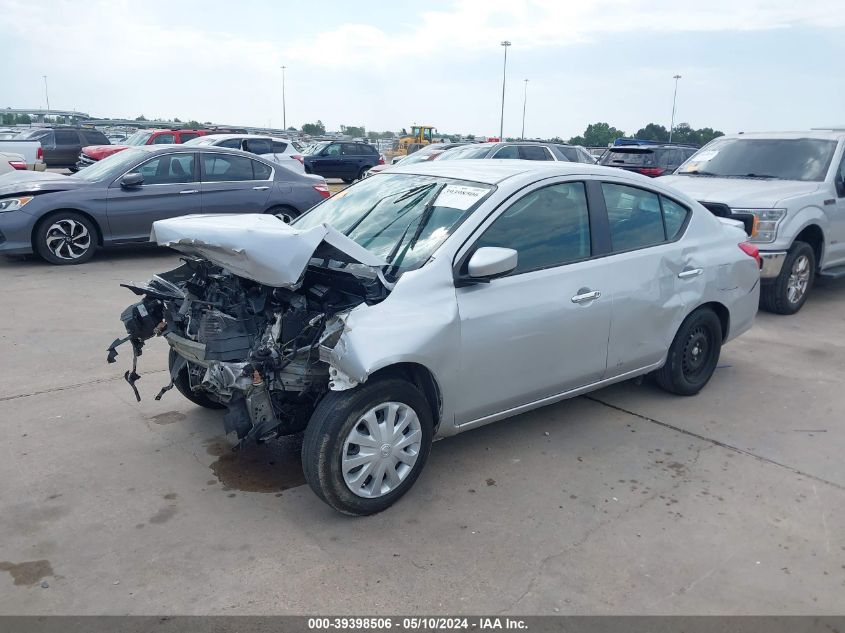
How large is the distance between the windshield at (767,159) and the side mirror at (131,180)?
7218 mm

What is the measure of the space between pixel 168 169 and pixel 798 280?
838 cm

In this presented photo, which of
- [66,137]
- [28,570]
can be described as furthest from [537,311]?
[66,137]

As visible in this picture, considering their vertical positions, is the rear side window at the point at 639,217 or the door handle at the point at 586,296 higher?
the rear side window at the point at 639,217

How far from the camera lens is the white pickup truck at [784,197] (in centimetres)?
742

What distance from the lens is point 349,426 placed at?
339 cm

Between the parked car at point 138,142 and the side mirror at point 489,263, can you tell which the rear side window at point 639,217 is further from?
the parked car at point 138,142

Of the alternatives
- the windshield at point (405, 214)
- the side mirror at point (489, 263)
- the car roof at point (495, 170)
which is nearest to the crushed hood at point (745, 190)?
the car roof at point (495, 170)

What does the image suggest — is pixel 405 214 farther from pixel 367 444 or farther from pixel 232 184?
pixel 232 184

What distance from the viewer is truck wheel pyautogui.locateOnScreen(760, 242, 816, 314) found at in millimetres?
7582

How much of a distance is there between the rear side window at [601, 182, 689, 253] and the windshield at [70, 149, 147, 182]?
7574mm

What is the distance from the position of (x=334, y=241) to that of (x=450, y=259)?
64 cm

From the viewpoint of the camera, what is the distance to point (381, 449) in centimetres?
354

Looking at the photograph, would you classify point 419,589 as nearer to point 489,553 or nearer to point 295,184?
point 489,553
